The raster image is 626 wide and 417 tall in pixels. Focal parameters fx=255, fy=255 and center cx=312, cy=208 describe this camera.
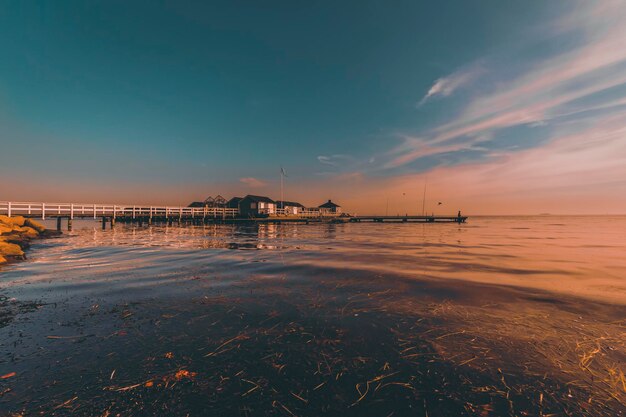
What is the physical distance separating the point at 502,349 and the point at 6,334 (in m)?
8.24

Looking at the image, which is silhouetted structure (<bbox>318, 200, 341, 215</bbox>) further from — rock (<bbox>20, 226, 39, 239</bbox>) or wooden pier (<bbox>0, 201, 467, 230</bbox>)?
rock (<bbox>20, 226, 39, 239</bbox>)

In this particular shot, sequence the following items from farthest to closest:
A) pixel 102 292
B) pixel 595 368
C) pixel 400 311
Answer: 1. pixel 102 292
2. pixel 400 311
3. pixel 595 368

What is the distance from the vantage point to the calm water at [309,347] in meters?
2.87

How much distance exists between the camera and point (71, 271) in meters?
9.35

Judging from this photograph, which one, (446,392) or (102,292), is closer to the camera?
(446,392)

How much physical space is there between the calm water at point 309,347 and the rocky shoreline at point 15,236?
231 inches

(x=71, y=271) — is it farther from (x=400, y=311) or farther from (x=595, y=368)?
(x=595, y=368)

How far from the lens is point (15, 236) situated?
18.4 metres

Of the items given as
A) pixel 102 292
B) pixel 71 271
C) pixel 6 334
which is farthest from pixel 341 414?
pixel 71 271

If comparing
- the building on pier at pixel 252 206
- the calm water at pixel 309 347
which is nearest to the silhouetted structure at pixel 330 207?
the building on pier at pixel 252 206

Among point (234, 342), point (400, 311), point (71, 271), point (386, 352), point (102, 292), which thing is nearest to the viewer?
point (386, 352)

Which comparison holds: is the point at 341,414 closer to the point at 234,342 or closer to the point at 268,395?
the point at 268,395

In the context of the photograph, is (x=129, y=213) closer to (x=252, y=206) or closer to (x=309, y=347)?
(x=252, y=206)

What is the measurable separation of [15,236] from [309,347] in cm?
2581
